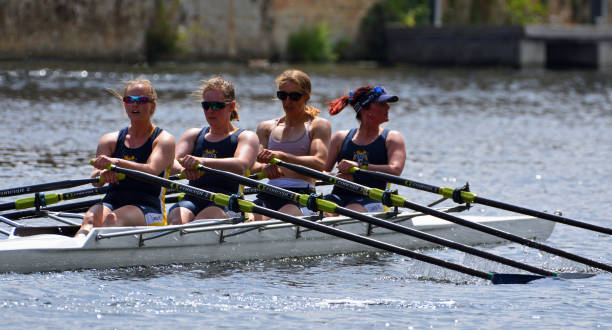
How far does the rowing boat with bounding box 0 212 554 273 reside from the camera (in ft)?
27.7

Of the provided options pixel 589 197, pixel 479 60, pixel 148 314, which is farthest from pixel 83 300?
pixel 479 60

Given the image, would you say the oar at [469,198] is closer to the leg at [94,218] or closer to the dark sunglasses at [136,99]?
the dark sunglasses at [136,99]

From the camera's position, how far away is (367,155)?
9953 mm

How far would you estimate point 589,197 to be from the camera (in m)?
13.5

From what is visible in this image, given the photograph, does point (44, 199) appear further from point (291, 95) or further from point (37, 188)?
point (291, 95)

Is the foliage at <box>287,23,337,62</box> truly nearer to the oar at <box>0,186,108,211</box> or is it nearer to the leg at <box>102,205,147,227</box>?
the oar at <box>0,186,108,211</box>

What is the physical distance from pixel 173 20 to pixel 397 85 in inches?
563

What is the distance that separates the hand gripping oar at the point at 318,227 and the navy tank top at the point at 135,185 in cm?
38

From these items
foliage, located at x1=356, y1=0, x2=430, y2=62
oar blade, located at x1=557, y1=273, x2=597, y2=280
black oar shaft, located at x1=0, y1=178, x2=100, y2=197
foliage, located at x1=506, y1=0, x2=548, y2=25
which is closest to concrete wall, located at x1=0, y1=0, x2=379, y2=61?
foliage, located at x1=356, y1=0, x2=430, y2=62

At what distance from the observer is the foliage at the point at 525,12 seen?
55812 mm

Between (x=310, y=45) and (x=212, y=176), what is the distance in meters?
42.7

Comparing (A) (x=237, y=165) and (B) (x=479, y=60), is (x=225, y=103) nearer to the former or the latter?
(A) (x=237, y=165)

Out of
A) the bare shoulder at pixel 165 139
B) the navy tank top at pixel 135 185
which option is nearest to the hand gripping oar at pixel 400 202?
the bare shoulder at pixel 165 139

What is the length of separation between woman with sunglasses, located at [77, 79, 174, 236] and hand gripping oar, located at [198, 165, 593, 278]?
401 mm
